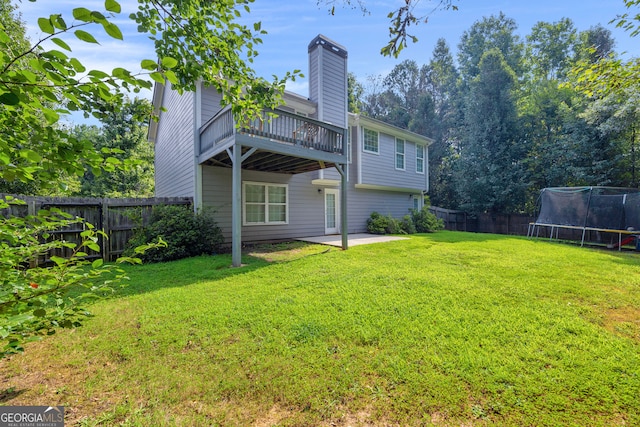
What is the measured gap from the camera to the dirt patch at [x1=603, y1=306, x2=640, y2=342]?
294 cm

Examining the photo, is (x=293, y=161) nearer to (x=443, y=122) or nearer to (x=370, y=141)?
(x=370, y=141)

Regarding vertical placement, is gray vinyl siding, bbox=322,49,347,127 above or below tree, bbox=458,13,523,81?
below

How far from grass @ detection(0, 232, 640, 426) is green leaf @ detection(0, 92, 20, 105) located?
6.42ft

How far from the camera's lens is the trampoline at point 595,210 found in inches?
367

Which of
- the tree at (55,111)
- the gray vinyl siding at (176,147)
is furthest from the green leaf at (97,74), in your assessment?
the gray vinyl siding at (176,147)

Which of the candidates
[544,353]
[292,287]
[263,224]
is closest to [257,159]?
[263,224]

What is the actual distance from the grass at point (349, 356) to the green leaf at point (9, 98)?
1.96 meters

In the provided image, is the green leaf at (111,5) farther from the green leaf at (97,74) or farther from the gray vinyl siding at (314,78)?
the gray vinyl siding at (314,78)

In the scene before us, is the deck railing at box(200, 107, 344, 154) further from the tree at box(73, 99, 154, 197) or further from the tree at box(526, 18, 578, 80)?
the tree at box(526, 18, 578, 80)

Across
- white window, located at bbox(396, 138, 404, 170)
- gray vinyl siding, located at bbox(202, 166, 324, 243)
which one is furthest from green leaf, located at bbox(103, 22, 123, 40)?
white window, located at bbox(396, 138, 404, 170)

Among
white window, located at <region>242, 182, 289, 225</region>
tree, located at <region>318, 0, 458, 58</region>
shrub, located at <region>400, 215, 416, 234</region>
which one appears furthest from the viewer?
shrub, located at <region>400, 215, 416, 234</region>

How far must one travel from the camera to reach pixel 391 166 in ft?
42.7

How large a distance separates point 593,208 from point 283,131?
11.8 m

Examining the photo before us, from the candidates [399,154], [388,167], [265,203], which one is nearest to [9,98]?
[265,203]
